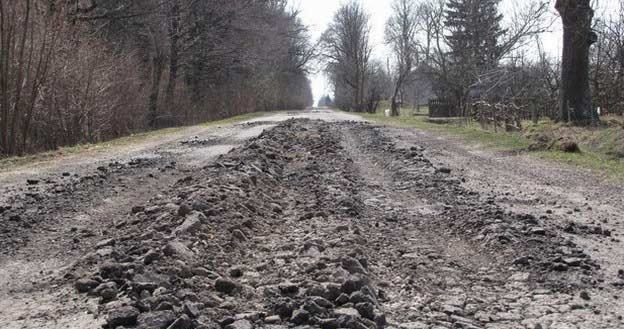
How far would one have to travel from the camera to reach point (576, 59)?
16.9 m

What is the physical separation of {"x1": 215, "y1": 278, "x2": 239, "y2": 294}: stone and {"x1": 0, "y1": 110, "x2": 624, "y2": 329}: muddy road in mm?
23

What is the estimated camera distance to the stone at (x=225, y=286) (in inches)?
149

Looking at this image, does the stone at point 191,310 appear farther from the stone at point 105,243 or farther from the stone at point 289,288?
the stone at point 105,243

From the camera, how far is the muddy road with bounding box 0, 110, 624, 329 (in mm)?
3484

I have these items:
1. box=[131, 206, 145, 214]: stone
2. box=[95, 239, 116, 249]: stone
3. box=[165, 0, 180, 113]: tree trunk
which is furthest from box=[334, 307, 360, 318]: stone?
box=[165, 0, 180, 113]: tree trunk

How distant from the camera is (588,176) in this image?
909 centimetres

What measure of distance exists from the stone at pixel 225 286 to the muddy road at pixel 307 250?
0.02 m

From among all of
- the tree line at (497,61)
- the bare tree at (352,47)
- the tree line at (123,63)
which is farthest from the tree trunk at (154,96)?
the bare tree at (352,47)

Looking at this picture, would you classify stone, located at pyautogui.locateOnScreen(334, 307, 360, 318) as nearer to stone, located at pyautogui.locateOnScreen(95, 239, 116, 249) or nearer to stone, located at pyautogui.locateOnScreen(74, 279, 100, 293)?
stone, located at pyautogui.locateOnScreen(74, 279, 100, 293)

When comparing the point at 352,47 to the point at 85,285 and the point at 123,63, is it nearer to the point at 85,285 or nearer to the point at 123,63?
the point at 123,63

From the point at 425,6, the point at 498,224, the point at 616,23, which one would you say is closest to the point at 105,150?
the point at 498,224

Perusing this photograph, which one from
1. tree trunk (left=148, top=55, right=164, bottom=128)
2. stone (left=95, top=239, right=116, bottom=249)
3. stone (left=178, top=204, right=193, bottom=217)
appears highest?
tree trunk (left=148, top=55, right=164, bottom=128)

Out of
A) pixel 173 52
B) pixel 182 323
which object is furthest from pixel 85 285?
pixel 173 52

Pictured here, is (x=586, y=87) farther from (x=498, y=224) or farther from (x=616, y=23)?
(x=498, y=224)
